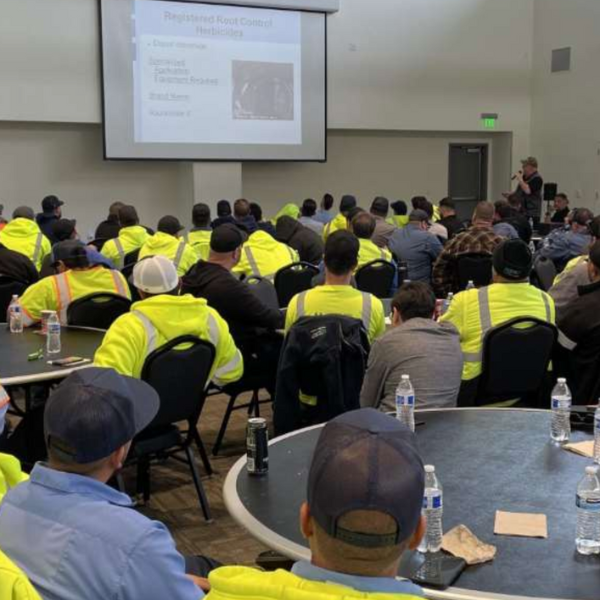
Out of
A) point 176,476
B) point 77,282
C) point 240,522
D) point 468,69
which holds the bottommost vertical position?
point 176,476

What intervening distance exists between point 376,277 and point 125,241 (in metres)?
2.87

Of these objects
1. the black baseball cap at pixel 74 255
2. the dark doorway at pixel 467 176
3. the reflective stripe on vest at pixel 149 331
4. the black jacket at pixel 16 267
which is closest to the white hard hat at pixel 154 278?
the reflective stripe on vest at pixel 149 331

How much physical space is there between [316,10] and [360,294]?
32.5 feet

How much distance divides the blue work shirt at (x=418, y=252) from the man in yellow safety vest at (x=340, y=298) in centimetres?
366

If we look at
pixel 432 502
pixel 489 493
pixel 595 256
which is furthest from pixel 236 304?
pixel 432 502

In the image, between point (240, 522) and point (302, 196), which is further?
point (302, 196)

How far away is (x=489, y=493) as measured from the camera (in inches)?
97.9

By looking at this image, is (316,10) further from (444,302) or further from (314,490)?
(314,490)

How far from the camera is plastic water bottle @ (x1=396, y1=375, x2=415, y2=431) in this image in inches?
123

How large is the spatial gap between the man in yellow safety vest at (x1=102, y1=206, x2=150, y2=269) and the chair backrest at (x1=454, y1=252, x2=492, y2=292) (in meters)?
3.18

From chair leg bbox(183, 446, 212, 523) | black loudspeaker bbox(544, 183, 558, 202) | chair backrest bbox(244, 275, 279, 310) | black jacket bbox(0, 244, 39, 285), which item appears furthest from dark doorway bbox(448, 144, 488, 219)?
chair leg bbox(183, 446, 212, 523)

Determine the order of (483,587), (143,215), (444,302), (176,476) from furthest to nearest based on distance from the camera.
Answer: (143,215) < (444,302) < (176,476) < (483,587)

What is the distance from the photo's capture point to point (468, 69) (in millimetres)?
15250

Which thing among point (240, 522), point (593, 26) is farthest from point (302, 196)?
point (240, 522)
